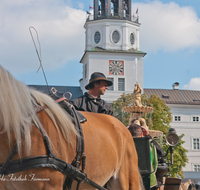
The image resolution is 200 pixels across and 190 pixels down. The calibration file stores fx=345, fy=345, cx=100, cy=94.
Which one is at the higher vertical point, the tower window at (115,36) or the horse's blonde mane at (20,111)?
the tower window at (115,36)

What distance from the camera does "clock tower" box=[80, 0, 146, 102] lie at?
46156mm

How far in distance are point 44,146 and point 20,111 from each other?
1.13 ft

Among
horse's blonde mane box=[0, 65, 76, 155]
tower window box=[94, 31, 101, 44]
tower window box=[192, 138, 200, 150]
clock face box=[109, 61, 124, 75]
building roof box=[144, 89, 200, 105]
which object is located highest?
tower window box=[94, 31, 101, 44]

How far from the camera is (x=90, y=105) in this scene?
182 inches

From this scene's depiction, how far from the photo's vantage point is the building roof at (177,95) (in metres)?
51.9

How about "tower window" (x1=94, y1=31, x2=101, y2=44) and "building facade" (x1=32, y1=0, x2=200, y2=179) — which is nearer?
"building facade" (x1=32, y1=0, x2=200, y2=179)

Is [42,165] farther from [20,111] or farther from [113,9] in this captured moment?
[113,9]

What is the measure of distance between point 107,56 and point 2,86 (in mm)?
43874

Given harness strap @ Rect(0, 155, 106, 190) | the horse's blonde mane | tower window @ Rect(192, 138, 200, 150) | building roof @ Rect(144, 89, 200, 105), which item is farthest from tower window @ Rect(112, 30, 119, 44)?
harness strap @ Rect(0, 155, 106, 190)

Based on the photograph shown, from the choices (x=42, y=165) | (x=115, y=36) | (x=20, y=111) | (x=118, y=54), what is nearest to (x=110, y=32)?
(x=115, y=36)

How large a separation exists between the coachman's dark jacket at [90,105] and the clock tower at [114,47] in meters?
40.3

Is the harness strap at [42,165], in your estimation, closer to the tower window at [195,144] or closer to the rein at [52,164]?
the rein at [52,164]

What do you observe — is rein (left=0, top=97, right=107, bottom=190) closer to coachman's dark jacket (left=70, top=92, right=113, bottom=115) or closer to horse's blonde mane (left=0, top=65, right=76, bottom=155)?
horse's blonde mane (left=0, top=65, right=76, bottom=155)

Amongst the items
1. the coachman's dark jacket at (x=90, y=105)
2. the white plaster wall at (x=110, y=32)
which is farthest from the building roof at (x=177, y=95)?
the coachman's dark jacket at (x=90, y=105)
